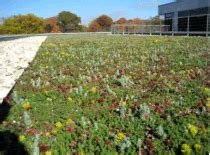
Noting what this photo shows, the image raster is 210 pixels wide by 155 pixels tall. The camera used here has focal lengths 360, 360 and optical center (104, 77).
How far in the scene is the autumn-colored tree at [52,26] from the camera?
80713 mm

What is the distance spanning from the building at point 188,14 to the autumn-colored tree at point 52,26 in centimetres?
3553

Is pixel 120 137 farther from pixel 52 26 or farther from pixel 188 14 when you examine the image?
pixel 52 26

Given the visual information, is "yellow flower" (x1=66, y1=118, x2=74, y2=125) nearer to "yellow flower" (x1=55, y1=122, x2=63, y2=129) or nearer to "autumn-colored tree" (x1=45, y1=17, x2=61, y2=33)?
"yellow flower" (x1=55, y1=122, x2=63, y2=129)

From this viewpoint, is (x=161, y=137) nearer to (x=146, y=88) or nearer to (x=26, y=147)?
(x=26, y=147)

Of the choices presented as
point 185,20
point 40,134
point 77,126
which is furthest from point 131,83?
point 185,20

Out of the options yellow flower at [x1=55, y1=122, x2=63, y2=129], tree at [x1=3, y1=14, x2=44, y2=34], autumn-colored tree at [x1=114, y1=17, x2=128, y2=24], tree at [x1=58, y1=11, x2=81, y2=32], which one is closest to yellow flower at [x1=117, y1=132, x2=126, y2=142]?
yellow flower at [x1=55, y1=122, x2=63, y2=129]

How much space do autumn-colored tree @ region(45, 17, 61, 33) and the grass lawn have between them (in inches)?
2941

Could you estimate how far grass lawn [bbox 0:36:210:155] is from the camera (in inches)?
132

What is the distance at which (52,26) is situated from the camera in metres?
84.5

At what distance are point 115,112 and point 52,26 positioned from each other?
8204 cm

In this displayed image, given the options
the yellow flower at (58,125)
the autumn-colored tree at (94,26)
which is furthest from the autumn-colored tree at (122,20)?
the yellow flower at (58,125)

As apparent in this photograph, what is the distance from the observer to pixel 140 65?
7840mm

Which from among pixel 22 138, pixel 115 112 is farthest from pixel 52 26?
pixel 22 138

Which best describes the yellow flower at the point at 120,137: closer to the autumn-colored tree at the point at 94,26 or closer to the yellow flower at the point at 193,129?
the yellow flower at the point at 193,129
